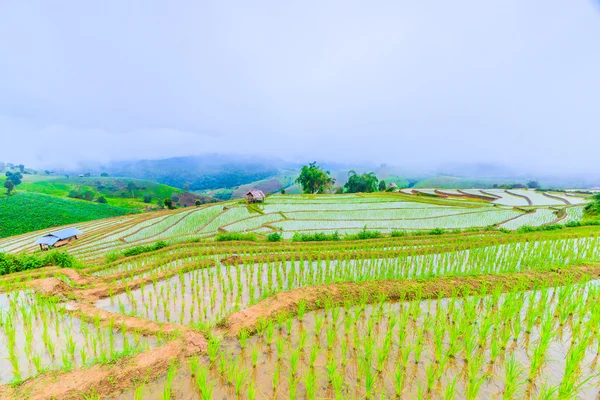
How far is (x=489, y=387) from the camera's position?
9.52 ft

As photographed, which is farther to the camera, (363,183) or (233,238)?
(363,183)

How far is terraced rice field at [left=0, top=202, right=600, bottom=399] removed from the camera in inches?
116

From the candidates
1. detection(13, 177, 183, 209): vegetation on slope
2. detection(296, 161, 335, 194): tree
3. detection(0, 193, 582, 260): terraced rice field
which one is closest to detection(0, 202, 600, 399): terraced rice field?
detection(0, 193, 582, 260): terraced rice field

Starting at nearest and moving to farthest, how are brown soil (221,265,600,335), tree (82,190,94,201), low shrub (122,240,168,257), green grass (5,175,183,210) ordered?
brown soil (221,265,600,335), low shrub (122,240,168,257), tree (82,190,94,201), green grass (5,175,183,210)

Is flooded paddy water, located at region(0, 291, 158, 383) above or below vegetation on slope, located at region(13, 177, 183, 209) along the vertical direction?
above

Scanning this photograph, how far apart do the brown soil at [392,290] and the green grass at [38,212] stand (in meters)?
42.3

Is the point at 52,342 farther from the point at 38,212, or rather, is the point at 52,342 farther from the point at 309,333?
the point at 38,212

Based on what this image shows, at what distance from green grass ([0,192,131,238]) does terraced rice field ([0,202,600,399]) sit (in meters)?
36.7

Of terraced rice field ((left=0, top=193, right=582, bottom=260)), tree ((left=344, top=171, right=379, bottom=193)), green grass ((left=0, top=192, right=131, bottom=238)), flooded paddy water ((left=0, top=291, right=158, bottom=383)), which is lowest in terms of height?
green grass ((left=0, top=192, right=131, bottom=238))

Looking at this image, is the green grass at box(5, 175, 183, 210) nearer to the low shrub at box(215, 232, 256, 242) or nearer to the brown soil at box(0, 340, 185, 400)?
the low shrub at box(215, 232, 256, 242)

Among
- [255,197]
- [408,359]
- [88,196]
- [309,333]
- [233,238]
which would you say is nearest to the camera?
[408,359]

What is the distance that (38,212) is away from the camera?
115 ft

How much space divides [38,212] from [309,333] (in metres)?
49.6

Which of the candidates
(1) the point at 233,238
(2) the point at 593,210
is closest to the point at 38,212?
(1) the point at 233,238
